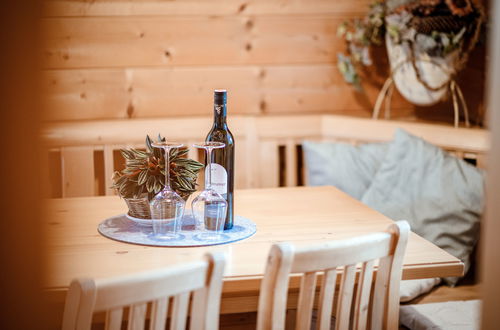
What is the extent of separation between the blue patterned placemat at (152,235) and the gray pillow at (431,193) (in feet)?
2.78

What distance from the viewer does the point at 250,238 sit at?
1.72 m

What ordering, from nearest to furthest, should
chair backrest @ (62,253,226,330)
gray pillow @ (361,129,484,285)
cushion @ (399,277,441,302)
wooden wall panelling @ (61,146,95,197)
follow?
chair backrest @ (62,253,226,330)
cushion @ (399,277,441,302)
gray pillow @ (361,129,484,285)
wooden wall panelling @ (61,146,95,197)

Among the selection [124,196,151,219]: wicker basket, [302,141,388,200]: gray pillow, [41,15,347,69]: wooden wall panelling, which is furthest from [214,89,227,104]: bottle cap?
[41,15,347,69]: wooden wall panelling

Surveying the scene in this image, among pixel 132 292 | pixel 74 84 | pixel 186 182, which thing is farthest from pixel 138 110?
pixel 132 292

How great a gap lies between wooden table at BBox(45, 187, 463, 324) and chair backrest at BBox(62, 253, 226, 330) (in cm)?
25

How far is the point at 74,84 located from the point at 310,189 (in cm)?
130

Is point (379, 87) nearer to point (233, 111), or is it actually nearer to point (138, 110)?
point (233, 111)

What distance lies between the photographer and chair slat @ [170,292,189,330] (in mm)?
→ 1075

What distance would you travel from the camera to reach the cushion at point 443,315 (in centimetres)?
191

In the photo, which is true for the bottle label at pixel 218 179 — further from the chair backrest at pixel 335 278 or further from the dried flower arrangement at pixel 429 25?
the dried flower arrangement at pixel 429 25

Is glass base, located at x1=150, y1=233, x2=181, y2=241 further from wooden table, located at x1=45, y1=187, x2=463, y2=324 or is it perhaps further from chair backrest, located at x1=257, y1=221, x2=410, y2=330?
chair backrest, located at x1=257, y1=221, x2=410, y2=330

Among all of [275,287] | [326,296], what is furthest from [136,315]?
[326,296]

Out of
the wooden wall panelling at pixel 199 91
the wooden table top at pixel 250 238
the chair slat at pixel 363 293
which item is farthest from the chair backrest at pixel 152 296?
the wooden wall panelling at pixel 199 91

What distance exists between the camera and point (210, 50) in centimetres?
309
